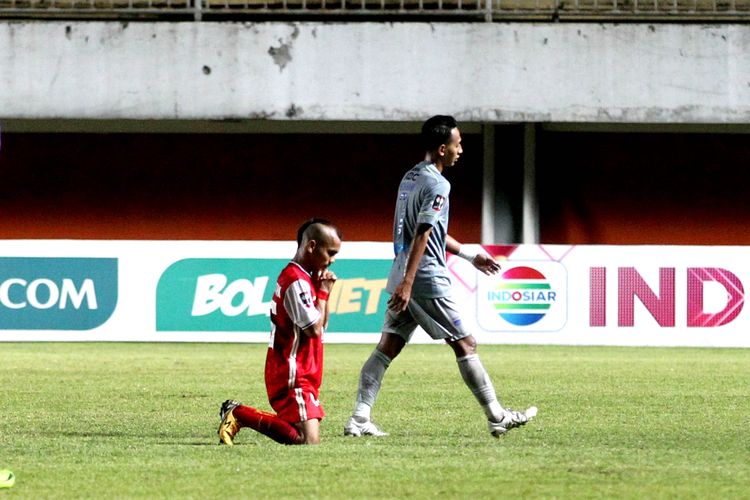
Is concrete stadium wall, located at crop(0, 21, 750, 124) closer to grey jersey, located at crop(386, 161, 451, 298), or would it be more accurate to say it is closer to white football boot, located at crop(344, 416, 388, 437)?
grey jersey, located at crop(386, 161, 451, 298)

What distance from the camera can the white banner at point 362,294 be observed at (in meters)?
18.9

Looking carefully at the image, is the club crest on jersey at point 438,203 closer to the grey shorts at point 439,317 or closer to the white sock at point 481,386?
the grey shorts at point 439,317

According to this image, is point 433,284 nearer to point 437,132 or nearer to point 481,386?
point 481,386

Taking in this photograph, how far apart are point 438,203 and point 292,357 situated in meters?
1.26

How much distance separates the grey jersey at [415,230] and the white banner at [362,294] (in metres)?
10.2

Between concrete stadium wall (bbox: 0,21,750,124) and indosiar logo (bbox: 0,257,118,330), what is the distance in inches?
188

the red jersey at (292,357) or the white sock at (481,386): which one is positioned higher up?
the red jersey at (292,357)

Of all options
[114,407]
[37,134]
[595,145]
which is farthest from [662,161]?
[114,407]

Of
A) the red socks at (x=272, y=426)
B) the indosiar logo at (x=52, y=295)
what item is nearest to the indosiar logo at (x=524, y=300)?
the indosiar logo at (x=52, y=295)

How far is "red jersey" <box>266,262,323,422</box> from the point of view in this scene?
7961mm

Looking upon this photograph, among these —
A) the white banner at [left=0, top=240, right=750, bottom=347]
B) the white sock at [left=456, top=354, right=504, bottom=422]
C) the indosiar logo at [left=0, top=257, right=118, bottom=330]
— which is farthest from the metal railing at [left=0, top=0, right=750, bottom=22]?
the white sock at [left=456, top=354, right=504, bottom=422]

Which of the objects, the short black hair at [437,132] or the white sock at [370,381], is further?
the white sock at [370,381]

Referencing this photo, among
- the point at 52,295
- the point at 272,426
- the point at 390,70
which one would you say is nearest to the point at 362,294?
the point at 52,295

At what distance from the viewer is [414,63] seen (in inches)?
904
